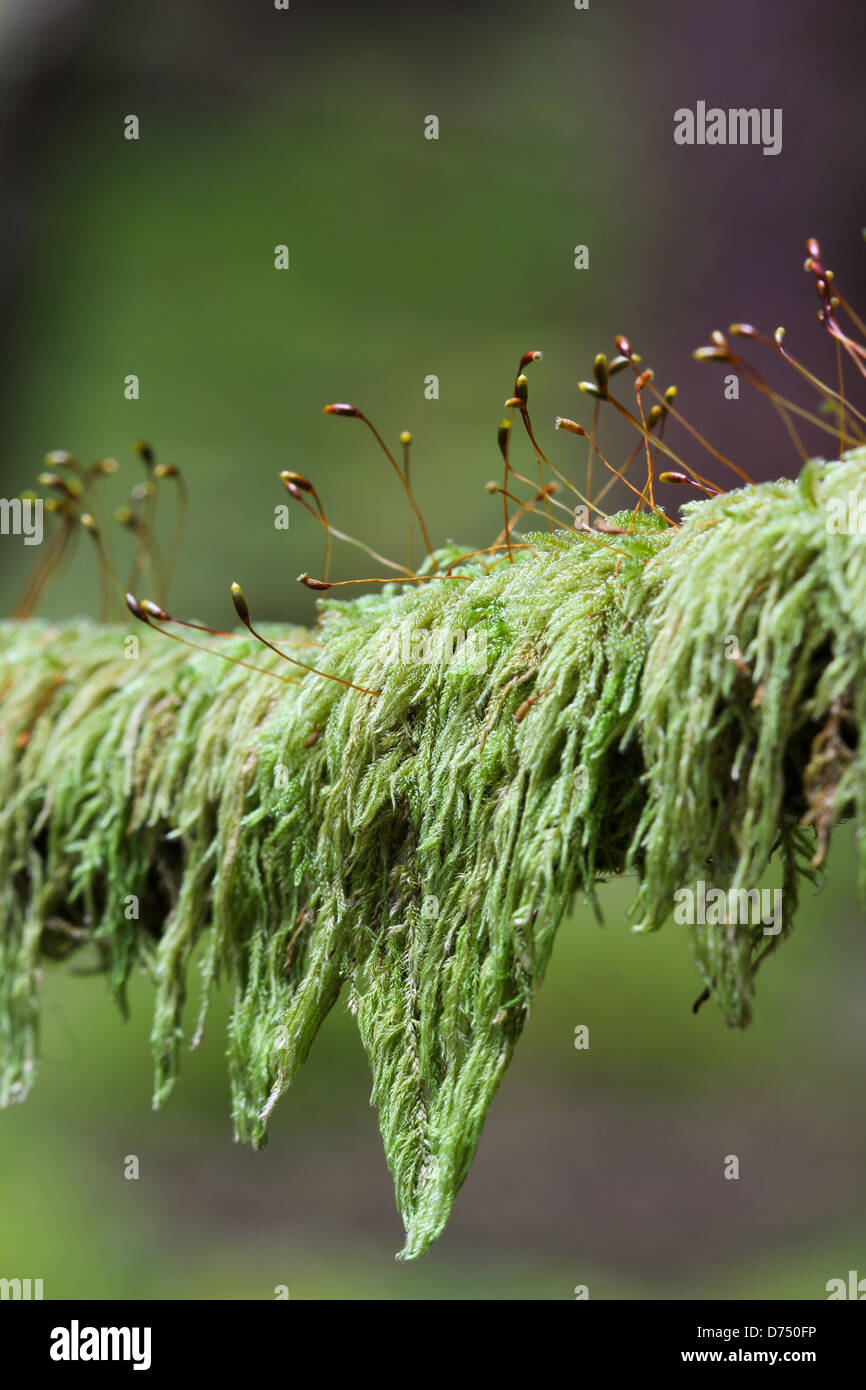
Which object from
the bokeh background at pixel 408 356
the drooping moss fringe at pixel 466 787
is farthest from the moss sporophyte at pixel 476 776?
the bokeh background at pixel 408 356

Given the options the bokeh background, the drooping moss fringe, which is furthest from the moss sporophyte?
the bokeh background

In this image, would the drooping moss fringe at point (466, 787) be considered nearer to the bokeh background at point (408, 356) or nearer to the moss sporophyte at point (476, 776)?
the moss sporophyte at point (476, 776)

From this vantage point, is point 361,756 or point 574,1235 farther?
point 574,1235

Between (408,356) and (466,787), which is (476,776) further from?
(408,356)

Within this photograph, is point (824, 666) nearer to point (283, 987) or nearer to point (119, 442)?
point (283, 987)

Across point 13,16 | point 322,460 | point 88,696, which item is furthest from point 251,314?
point 88,696
